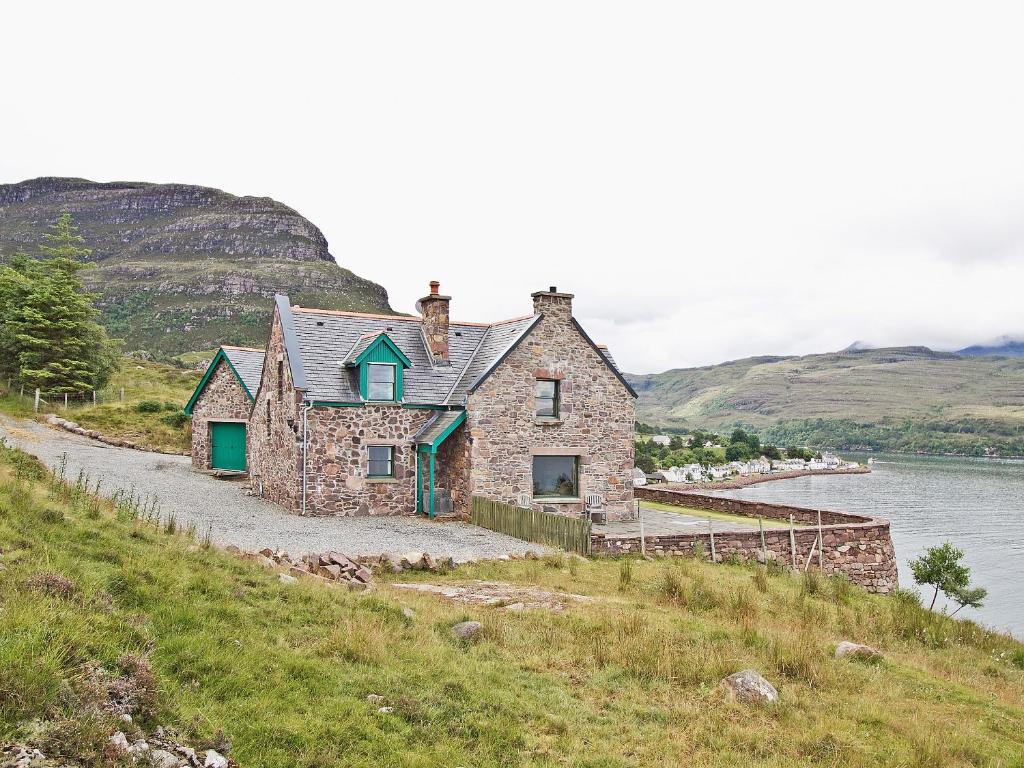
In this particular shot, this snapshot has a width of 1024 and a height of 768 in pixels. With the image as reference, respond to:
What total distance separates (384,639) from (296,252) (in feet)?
550

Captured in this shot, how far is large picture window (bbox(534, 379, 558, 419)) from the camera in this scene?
25.4 meters

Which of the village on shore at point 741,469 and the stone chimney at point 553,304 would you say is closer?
the stone chimney at point 553,304

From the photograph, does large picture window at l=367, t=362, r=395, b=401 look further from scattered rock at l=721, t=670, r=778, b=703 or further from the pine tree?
the pine tree

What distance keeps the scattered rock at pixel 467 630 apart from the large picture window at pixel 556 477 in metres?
15.3

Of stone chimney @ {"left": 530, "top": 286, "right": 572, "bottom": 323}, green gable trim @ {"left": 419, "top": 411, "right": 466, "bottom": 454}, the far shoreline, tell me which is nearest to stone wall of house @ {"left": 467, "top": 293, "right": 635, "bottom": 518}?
stone chimney @ {"left": 530, "top": 286, "right": 572, "bottom": 323}

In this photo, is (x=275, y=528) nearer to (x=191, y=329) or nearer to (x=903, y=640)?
(x=903, y=640)

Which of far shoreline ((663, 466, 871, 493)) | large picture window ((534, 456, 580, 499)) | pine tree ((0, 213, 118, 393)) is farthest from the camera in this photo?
far shoreline ((663, 466, 871, 493))

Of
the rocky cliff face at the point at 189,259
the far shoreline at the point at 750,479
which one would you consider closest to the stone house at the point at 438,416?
the far shoreline at the point at 750,479

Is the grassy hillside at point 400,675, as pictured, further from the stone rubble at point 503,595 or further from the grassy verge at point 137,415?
the grassy verge at point 137,415

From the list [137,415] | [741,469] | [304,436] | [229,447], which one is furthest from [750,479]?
[304,436]

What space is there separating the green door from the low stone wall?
64.5ft

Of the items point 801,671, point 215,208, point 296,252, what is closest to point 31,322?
point 801,671

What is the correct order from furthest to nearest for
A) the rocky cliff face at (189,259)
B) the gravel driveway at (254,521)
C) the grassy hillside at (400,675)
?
the rocky cliff face at (189,259) < the gravel driveway at (254,521) < the grassy hillside at (400,675)

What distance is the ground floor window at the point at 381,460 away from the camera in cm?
2439
